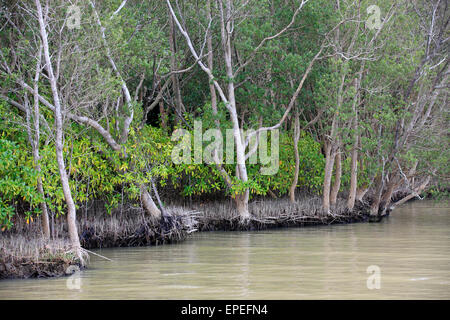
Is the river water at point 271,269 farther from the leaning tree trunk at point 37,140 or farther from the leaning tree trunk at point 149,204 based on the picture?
the leaning tree trunk at point 37,140

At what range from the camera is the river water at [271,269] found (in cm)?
1088

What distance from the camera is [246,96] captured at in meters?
20.7

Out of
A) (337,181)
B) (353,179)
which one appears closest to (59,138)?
(337,181)

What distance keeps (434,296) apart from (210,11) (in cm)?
1175

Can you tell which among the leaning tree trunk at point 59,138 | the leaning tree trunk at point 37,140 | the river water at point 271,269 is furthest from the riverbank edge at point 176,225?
the leaning tree trunk at point 37,140

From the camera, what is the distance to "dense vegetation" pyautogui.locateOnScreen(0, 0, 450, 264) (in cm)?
1616

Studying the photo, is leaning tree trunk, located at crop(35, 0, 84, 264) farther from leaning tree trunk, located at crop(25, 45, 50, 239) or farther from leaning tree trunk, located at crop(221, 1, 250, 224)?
leaning tree trunk, located at crop(221, 1, 250, 224)

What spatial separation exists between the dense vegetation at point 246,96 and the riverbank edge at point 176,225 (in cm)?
40

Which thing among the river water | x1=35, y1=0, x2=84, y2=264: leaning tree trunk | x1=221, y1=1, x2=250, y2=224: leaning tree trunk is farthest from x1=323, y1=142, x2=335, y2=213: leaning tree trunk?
x1=35, y1=0, x2=84, y2=264: leaning tree trunk

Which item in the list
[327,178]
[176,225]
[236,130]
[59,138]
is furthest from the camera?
[327,178]

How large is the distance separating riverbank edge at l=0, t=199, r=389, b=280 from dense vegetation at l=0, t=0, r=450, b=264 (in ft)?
1.32

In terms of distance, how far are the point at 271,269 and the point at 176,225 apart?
15.0 feet

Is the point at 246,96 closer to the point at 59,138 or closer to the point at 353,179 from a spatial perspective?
the point at 353,179

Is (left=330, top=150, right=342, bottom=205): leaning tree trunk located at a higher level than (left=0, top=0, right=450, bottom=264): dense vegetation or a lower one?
lower
